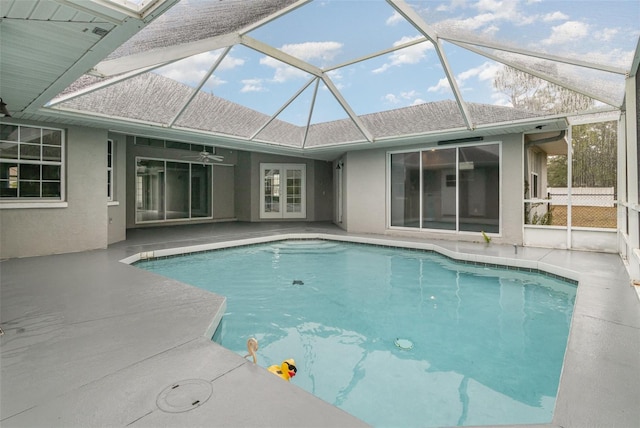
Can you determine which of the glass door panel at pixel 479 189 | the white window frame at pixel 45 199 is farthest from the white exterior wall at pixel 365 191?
the white window frame at pixel 45 199

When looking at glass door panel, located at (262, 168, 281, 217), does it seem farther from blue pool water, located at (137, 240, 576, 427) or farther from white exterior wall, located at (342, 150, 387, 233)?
blue pool water, located at (137, 240, 576, 427)

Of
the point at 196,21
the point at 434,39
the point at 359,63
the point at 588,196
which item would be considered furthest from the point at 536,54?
the point at 196,21

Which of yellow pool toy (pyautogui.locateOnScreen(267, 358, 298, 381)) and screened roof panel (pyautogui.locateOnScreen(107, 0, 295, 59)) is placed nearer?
yellow pool toy (pyautogui.locateOnScreen(267, 358, 298, 381))

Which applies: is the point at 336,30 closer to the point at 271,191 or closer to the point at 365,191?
the point at 365,191

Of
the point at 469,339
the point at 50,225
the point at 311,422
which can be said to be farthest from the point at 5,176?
the point at 469,339

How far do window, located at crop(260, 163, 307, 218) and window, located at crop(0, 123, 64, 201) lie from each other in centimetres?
753

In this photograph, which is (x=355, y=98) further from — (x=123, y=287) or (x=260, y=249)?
(x=123, y=287)

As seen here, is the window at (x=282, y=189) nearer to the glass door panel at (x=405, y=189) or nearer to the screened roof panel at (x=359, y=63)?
the screened roof panel at (x=359, y=63)

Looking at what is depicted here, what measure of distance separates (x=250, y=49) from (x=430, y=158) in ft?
18.7

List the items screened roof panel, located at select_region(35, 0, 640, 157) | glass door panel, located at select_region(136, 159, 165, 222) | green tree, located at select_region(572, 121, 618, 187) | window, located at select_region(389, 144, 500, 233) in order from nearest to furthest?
screened roof panel, located at select_region(35, 0, 640, 157)
green tree, located at select_region(572, 121, 618, 187)
window, located at select_region(389, 144, 500, 233)
glass door panel, located at select_region(136, 159, 165, 222)

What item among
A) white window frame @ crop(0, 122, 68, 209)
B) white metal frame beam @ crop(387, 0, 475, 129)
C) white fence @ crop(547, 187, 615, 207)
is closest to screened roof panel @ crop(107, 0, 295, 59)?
white metal frame beam @ crop(387, 0, 475, 129)

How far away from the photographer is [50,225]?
6387 millimetres

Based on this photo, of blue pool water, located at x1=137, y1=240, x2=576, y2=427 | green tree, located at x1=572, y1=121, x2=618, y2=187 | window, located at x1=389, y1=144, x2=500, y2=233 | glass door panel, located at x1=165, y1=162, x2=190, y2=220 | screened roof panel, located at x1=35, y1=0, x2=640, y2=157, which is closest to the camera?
blue pool water, located at x1=137, y1=240, x2=576, y2=427

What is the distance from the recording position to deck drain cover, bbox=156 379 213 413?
176 cm
